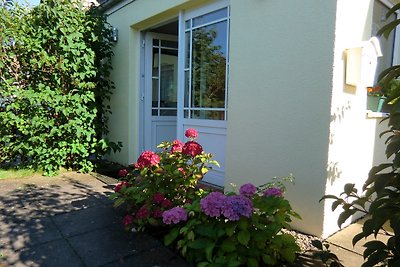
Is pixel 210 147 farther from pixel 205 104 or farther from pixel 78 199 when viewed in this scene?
pixel 78 199

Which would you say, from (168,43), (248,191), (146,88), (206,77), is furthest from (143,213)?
(168,43)

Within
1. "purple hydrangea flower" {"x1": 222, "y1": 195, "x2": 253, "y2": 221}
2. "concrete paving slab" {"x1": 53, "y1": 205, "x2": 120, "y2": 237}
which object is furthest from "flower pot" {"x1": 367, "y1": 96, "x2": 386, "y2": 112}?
"concrete paving slab" {"x1": 53, "y1": 205, "x2": 120, "y2": 237}

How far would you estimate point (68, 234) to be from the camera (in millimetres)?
2617

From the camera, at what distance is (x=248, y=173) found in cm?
308

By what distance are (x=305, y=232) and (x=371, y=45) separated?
177 cm

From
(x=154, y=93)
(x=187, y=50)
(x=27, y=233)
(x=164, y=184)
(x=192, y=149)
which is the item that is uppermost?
(x=187, y=50)

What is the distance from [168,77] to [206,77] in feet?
5.25

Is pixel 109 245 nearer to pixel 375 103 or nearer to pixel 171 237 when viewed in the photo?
pixel 171 237

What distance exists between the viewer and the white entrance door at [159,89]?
522 centimetres

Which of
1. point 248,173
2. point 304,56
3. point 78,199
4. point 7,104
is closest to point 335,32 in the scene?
point 304,56

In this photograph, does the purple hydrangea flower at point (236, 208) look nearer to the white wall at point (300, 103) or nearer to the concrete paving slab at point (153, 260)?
the concrete paving slab at point (153, 260)

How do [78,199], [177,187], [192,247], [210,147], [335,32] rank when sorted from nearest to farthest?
1. [192,247]
2. [335,32]
3. [177,187]
4. [78,199]
5. [210,147]

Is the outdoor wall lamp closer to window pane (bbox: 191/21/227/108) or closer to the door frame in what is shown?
the door frame

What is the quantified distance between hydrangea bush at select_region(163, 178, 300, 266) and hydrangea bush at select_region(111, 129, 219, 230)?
0.46 meters
